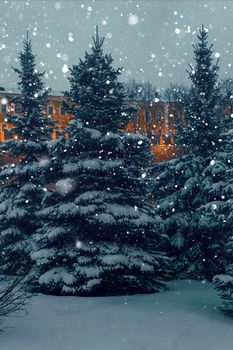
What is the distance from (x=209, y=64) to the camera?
21.3 meters

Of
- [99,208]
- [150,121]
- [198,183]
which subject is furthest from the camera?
[150,121]

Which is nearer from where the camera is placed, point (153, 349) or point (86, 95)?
point (153, 349)

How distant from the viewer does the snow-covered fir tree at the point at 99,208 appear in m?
15.2

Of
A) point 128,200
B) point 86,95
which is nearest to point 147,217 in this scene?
point 128,200

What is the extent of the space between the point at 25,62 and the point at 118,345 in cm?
1552

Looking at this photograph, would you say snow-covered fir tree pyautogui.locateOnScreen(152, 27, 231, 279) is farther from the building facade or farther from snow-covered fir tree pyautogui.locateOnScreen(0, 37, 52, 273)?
the building facade

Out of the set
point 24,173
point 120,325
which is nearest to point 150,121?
point 24,173

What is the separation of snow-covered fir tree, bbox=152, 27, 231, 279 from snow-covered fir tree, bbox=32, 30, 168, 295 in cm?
281

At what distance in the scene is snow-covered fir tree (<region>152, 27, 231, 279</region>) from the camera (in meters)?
19.4

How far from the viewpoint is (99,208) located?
15.8 metres

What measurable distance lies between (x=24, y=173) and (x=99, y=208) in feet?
19.5

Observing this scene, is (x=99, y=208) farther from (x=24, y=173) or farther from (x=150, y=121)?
(x=150, y=121)

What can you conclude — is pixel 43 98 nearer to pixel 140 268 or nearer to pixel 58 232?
pixel 58 232

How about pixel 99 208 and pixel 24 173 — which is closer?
pixel 99 208
